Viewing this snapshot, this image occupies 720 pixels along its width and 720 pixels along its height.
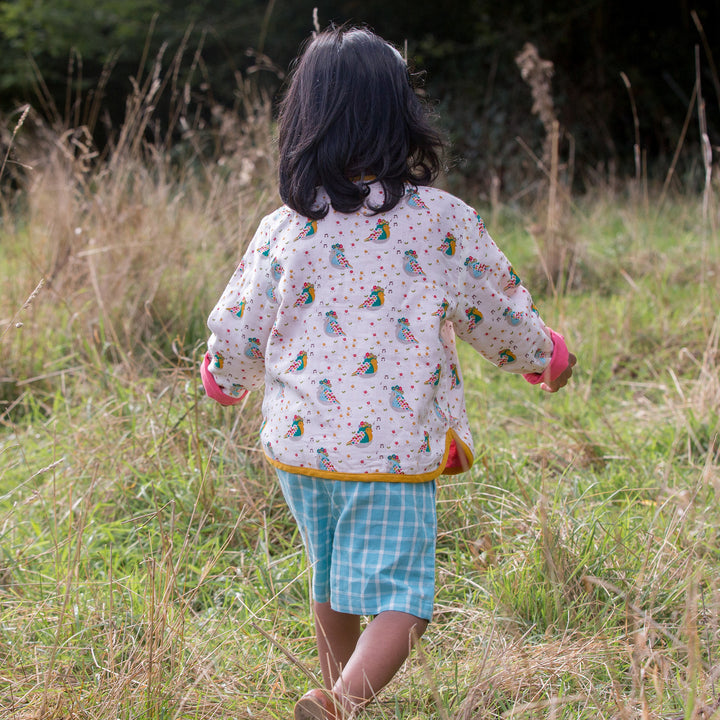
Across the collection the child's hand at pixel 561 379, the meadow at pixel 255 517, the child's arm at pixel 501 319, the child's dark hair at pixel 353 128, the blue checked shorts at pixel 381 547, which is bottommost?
the meadow at pixel 255 517

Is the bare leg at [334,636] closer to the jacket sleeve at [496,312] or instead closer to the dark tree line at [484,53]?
the jacket sleeve at [496,312]

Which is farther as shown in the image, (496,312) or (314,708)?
(496,312)

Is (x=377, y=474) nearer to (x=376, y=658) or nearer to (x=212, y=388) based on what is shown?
(x=376, y=658)

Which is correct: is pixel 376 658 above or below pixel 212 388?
below

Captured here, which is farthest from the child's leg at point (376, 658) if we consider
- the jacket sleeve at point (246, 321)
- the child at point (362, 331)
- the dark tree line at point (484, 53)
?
the dark tree line at point (484, 53)

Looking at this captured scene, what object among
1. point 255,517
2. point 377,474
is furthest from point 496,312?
point 255,517

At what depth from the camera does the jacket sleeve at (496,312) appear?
141 cm

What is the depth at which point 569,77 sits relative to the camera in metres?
9.26

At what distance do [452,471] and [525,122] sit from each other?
830 centimetres

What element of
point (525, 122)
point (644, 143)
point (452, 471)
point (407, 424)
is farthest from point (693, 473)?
point (644, 143)

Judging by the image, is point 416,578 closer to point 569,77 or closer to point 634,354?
point 634,354

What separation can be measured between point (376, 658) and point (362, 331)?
0.51 meters

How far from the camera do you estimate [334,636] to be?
1.47m

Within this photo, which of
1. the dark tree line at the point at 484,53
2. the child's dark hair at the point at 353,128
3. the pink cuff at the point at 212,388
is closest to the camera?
the child's dark hair at the point at 353,128
